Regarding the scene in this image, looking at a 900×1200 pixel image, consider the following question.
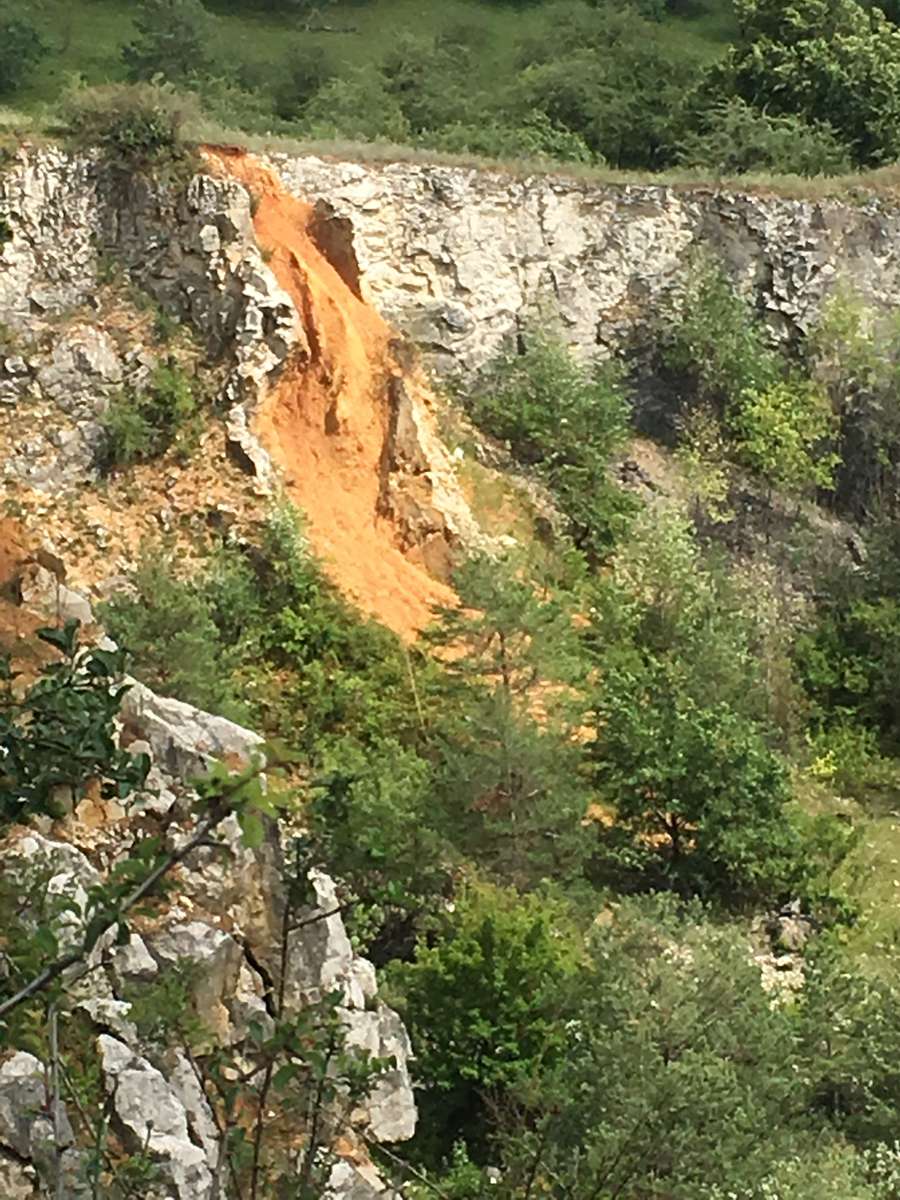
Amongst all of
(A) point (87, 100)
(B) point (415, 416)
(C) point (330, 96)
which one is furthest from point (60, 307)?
(C) point (330, 96)

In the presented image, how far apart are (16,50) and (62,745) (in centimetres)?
3781

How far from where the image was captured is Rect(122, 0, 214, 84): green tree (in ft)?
127

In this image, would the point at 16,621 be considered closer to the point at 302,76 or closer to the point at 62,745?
the point at 62,745

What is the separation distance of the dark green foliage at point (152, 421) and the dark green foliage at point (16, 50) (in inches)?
819

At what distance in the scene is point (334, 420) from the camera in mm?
21125

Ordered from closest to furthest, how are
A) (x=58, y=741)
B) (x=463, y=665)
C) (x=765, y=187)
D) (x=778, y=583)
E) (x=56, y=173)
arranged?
1. (x=58, y=741)
2. (x=463, y=665)
3. (x=56, y=173)
4. (x=778, y=583)
5. (x=765, y=187)

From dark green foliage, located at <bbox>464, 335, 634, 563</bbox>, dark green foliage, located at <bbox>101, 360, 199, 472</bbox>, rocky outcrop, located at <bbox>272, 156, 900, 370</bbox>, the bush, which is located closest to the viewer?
dark green foliage, located at <bbox>101, 360, 199, 472</bbox>

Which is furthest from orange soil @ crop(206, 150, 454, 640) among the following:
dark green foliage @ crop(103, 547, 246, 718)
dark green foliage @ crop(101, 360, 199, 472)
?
dark green foliage @ crop(103, 547, 246, 718)

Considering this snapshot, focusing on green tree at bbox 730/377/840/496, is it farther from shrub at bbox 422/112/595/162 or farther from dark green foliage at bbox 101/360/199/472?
dark green foliage at bbox 101/360/199/472

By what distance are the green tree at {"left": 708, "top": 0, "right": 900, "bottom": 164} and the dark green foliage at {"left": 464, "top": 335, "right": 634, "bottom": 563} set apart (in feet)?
32.4

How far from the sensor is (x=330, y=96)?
36500 mm

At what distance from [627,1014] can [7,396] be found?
12.5 meters

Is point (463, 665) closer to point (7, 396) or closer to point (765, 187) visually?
point (7, 396)

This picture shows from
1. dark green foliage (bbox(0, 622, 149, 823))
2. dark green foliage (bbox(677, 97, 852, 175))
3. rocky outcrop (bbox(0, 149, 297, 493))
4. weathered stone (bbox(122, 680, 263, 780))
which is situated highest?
dark green foliage (bbox(677, 97, 852, 175))
